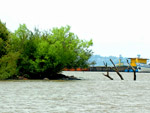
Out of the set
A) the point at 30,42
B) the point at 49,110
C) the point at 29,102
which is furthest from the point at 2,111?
the point at 30,42

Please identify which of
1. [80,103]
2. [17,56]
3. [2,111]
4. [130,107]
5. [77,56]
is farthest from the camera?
[77,56]

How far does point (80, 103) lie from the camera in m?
34.1

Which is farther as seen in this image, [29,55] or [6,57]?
[29,55]

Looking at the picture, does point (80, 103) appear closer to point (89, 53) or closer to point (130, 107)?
point (130, 107)

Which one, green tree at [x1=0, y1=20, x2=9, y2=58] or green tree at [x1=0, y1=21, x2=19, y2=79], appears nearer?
green tree at [x1=0, y1=21, x2=19, y2=79]

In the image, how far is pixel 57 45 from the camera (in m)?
78.8

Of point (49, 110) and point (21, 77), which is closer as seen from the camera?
point (49, 110)

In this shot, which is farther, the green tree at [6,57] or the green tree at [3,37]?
the green tree at [3,37]

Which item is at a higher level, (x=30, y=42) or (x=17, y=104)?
(x=30, y=42)

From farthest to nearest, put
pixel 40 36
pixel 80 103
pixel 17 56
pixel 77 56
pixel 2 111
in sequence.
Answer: pixel 77 56 < pixel 40 36 < pixel 17 56 < pixel 80 103 < pixel 2 111

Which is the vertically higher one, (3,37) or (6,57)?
(3,37)

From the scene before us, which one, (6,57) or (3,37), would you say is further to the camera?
(3,37)

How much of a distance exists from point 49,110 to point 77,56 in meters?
62.7

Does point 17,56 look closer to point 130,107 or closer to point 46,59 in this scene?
point 46,59
